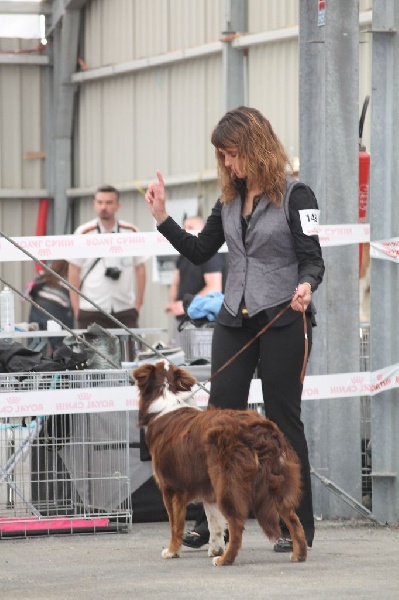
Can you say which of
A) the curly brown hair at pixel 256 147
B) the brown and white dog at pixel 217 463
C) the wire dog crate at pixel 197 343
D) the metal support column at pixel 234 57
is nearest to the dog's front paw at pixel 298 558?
the brown and white dog at pixel 217 463

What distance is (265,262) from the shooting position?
5984mm

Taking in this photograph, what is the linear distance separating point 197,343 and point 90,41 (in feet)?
40.7

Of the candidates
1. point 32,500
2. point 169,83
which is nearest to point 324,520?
point 32,500

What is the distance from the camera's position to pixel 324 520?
23.9 feet

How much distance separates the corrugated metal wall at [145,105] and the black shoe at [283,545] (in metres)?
8.22

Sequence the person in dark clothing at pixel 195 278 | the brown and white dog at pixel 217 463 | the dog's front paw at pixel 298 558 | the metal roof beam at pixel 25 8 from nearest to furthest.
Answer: the brown and white dog at pixel 217 463
the dog's front paw at pixel 298 558
the person in dark clothing at pixel 195 278
the metal roof beam at pixel 25 8

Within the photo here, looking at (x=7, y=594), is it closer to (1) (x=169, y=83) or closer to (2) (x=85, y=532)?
(2) (x=85, y=532)

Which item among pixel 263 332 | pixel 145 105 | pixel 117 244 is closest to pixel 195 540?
pixel 263 332

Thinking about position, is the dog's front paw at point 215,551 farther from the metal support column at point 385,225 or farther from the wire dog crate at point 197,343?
the wire dog crate at point 197,343

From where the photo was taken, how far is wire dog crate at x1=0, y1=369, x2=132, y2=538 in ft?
23.2

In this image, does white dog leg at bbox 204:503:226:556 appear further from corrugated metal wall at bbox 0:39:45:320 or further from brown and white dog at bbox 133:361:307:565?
corrugated metal wall at bbox 0:39:45:320

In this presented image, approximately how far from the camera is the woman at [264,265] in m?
5.93

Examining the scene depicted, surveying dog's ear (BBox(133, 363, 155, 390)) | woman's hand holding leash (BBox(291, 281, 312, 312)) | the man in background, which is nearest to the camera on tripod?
the man in background

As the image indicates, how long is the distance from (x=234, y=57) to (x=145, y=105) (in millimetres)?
2951
